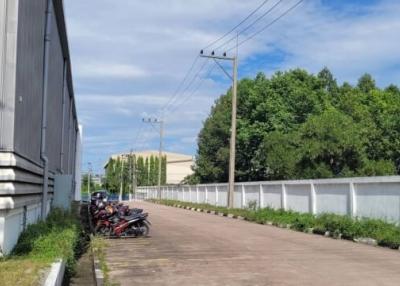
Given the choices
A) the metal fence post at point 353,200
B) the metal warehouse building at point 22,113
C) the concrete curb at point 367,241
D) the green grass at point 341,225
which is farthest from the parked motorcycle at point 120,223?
the metal fence post at point 353,200

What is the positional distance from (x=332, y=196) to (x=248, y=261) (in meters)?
11.0

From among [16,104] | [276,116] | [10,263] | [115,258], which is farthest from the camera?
[276,116]

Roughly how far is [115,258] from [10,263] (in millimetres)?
5232

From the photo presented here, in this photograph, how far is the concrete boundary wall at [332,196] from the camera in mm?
19031

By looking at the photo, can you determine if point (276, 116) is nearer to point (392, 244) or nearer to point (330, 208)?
point (330, 208)

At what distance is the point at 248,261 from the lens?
505 inches

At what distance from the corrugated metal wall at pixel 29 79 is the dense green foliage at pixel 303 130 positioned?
2917cm

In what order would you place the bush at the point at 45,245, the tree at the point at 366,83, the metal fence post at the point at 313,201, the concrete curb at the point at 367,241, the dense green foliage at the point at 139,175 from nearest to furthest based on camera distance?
the bush at the point at 45,245
the concrete curb at the point at 367,241
the metal fence post at the point at 313,201
the tree at the point at 366,83
the dense green foliage at the point at 139,175

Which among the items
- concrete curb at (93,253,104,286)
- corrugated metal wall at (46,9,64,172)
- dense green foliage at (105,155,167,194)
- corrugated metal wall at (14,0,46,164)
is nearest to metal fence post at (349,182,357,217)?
corrugated metal wall at (46,9,64,172)

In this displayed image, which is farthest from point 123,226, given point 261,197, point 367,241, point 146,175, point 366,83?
point 146,175

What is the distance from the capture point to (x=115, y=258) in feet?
44.5

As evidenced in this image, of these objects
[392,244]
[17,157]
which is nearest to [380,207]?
[392,244]

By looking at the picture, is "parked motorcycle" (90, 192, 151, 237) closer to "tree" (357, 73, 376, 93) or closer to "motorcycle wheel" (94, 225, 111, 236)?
"motorcycle wheel" (94, 225, 111, 236)

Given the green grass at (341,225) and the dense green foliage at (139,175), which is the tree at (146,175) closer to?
the dense green foliage at (139,175)
